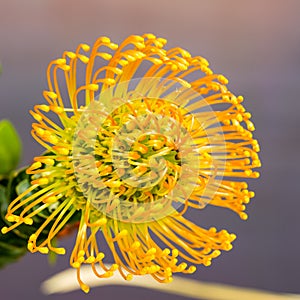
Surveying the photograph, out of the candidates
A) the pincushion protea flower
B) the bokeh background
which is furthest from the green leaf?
the bokeh background

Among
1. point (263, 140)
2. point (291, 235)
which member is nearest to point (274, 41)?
point (263, 140)

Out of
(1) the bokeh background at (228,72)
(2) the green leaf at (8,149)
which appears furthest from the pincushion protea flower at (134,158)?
(1) the bokeh background at (228,72)

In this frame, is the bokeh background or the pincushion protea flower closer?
the pincushion protea flower

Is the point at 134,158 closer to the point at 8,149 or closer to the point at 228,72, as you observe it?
the point at 8,149

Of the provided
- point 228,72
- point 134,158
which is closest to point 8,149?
point 134,158

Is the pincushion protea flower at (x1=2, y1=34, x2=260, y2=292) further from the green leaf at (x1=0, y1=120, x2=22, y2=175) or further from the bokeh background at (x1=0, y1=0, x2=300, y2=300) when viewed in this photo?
the bokeh background at (x1=0, y1=0, x2=300, y2=300)

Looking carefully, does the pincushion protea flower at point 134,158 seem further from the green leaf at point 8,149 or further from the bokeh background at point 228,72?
the bokeh background at point 228,72
